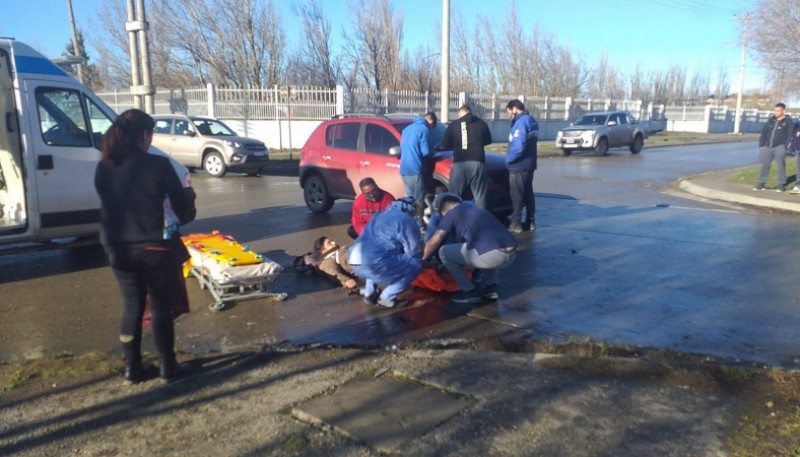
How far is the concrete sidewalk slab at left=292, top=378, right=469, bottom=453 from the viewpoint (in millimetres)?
3658

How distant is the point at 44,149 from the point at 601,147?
22.7 m

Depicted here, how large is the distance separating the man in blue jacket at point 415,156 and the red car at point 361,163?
1.31ft

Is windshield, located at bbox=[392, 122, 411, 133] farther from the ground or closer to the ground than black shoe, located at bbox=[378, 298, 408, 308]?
farther from the ground

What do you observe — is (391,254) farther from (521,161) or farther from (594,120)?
(594,120)

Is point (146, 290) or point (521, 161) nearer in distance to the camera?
point (146, 290)

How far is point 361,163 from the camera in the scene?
10.8 m

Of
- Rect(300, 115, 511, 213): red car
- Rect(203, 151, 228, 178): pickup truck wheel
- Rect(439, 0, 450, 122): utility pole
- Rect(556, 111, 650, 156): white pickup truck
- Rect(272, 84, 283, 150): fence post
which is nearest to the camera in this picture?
Rect(300, 115, 511, 213): red car

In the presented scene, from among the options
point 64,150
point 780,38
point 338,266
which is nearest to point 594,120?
point 780,38

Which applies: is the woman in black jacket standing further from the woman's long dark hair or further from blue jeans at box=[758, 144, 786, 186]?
blue jeans at box=[758, 144, 786, 186]

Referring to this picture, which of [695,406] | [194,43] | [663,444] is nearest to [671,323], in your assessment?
[695,406]

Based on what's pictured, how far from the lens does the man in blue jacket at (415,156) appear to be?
30.0 ft

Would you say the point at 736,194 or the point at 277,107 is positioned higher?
the point at 277,107

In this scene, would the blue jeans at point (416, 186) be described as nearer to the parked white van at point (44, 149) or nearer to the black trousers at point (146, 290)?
the parked white van at point (44, 149)

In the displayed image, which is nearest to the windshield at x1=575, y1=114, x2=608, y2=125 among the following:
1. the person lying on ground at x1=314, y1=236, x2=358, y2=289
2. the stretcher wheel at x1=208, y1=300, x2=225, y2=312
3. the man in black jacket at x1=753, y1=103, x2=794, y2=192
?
the man in black jacket at x1=753, y1=103, x2=794, y2=192
